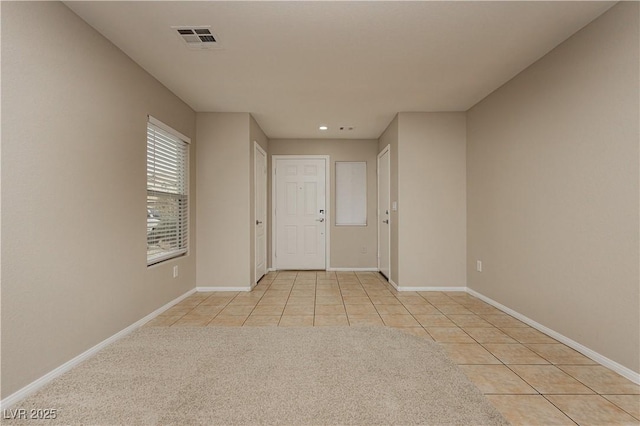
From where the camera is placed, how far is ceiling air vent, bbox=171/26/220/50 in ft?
7.91

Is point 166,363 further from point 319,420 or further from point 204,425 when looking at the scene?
point 319,420

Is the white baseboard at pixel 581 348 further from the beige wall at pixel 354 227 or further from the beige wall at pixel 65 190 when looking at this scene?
the beige wall at pixel 65 190

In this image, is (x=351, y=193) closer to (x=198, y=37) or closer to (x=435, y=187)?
(x=435, y=187)

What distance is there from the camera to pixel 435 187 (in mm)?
4395

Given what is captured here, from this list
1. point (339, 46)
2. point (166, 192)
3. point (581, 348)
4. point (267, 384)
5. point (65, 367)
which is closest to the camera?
point (267, 384)

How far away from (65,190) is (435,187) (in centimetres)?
399

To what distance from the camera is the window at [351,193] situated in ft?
19.6

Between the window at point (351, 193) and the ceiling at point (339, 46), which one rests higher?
the ceiling at point (339, 46)

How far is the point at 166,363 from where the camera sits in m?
2.24

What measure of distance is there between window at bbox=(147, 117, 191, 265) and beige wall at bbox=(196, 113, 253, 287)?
11.1 inches

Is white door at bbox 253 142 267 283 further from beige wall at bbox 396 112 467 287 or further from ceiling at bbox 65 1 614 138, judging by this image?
beige wall at bbox 396 112 467 287

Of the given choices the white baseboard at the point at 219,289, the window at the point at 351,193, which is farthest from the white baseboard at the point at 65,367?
the window at the point at 351,193

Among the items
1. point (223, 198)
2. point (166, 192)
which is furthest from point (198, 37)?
point (223, 198)

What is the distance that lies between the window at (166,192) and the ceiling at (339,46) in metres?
0.57
